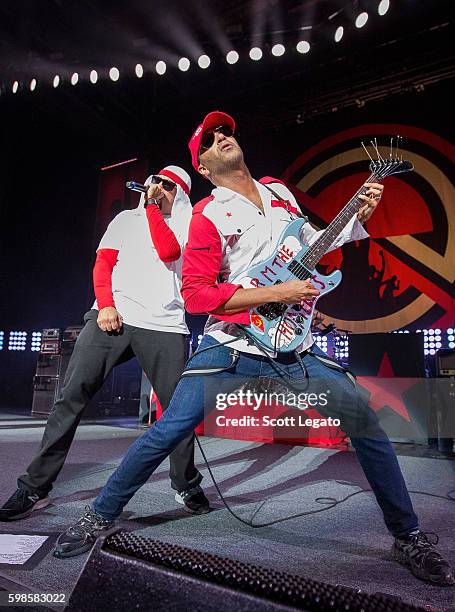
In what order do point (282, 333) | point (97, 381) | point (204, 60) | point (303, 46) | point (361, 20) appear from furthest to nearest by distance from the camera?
point (204, 60) < point (303, 46) < point (361, 20) < point (97, 381) < point (282, 333)

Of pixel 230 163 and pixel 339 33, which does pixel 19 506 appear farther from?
pixel 339 33

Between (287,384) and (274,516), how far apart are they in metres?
0.95

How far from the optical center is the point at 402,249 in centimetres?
678

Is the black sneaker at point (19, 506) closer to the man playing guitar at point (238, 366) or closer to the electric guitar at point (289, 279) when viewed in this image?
the man playing guitar at point (238, 366)

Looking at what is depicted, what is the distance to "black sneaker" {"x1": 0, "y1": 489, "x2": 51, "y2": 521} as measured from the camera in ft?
6.68

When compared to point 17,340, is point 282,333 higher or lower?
higher

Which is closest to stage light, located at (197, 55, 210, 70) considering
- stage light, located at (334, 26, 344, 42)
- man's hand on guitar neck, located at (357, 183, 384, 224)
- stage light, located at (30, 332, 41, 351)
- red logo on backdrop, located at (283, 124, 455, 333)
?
stage light, located at (334, 26, 344, 42)

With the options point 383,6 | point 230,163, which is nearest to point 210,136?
point 230,163

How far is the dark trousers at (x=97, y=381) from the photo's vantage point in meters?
2.18

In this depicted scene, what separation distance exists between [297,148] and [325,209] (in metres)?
1.32

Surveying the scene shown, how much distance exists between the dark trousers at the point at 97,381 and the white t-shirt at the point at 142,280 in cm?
7

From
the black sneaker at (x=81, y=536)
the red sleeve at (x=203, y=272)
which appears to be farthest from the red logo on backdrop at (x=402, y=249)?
the black sneaker at (x=81, y=536)

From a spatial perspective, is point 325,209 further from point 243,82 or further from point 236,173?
point 236,173

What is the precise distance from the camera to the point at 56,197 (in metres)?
9.80
